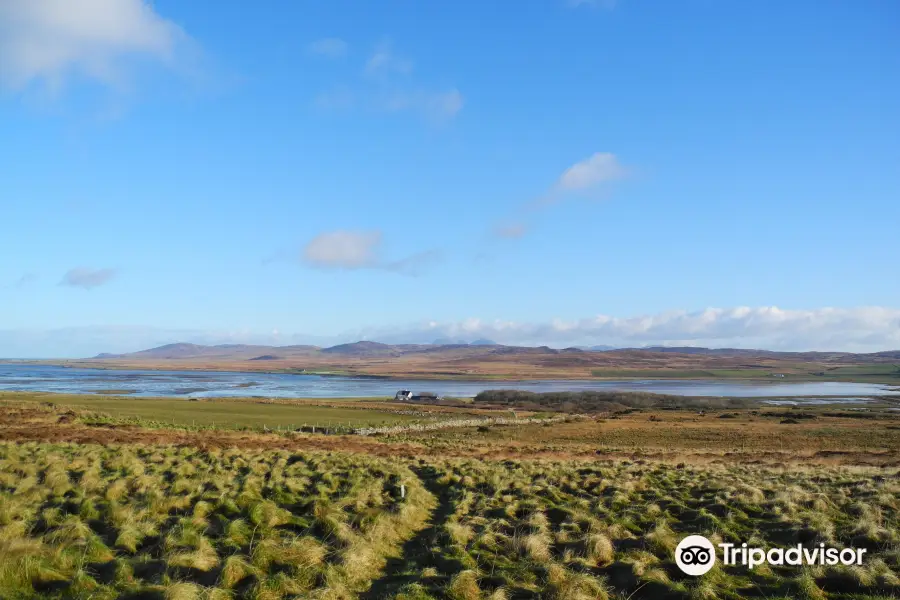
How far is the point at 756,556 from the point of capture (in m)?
9.76

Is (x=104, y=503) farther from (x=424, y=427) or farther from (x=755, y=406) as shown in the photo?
(x=755, y=406)

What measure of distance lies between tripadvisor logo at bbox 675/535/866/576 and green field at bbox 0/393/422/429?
40781mm

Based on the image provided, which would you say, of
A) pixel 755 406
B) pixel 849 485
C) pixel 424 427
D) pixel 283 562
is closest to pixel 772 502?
pixel 849 485

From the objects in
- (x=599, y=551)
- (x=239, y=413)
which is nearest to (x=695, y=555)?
(x=599, y=551)

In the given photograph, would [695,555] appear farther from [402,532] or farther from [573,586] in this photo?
[402,532]

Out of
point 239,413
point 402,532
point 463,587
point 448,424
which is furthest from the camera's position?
point 239,413

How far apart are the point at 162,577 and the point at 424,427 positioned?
145 feet

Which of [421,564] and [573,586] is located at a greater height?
[573,586]

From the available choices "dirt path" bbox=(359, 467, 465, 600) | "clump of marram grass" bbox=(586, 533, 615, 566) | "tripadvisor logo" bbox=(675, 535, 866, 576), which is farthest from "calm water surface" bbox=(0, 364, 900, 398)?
"tripadvisor logo" bbox=(675, 535, 866, 576)

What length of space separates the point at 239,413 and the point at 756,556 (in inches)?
2118

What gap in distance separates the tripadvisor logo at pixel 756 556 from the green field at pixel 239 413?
4078 centimetres

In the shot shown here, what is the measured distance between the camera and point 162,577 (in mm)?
7824

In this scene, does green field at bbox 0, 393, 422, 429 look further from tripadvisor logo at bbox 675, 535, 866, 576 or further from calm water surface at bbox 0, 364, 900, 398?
tripadvisor logo at bbox 675, 535, 866, 576

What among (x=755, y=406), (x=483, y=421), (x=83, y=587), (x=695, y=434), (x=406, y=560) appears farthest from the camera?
(x=755, y=406)
